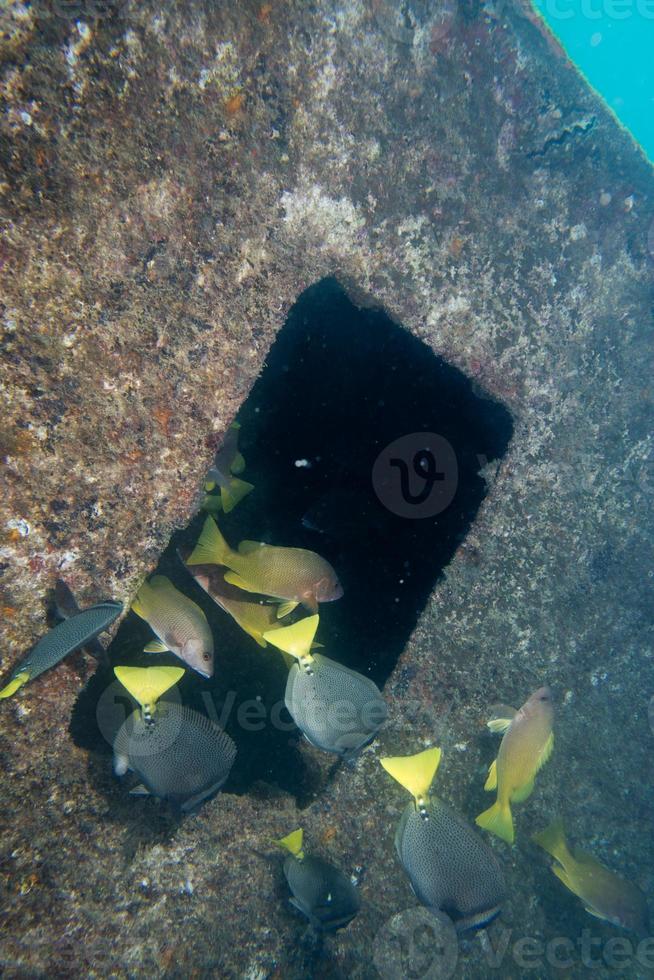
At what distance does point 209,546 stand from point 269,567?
1.12 feet

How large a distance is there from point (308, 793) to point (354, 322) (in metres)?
3.04

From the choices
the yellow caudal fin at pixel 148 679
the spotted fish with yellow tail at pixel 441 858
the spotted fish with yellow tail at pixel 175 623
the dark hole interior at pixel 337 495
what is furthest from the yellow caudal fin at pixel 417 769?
the yellow caudal fin at pixel 148 679

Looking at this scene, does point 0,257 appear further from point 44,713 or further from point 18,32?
point 44,713

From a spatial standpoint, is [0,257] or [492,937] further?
[492,937]

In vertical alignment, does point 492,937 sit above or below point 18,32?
below

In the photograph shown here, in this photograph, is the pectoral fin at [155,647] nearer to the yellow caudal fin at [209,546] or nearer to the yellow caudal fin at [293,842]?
the yellow caudal fin at [209,546]

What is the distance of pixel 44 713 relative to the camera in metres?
2.26

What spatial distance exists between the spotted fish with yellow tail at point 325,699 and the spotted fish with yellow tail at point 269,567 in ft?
0.81

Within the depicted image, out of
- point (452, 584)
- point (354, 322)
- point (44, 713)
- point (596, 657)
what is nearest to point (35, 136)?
point (354, 322)

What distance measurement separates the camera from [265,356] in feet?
8.11

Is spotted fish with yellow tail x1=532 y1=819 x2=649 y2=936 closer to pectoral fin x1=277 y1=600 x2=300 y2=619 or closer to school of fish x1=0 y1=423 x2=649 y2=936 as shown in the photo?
school of fish x1=0 y1=423 x2=649 y2=936

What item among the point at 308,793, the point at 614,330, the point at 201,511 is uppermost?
the point at 614,330

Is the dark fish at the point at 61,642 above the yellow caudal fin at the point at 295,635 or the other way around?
the other way around

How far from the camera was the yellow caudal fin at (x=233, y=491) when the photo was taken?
2.47 meters
